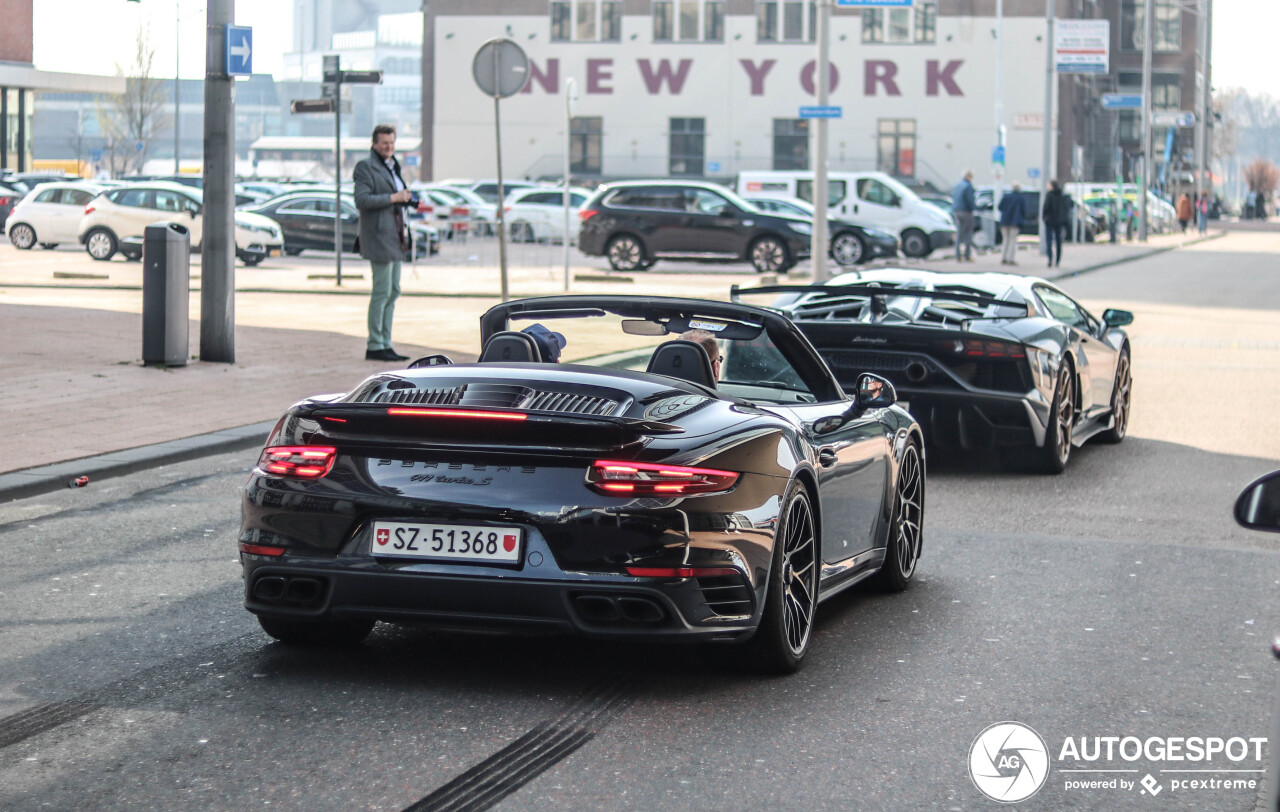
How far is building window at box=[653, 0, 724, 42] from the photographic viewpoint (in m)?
77.2

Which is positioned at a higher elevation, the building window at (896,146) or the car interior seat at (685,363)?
the building window at (896,146)

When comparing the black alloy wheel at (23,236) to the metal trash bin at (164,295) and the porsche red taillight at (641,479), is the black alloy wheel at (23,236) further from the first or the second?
the porsche red taillight at (641,479)


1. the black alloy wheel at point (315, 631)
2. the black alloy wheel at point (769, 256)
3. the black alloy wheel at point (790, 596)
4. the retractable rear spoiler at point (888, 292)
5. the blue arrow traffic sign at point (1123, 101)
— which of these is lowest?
the black alloy wheel at point (315, 631)

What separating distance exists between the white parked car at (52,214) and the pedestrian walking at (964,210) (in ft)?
58.2

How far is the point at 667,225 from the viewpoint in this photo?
3325 centimetres

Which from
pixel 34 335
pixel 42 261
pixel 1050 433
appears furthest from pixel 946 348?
pixel 42 261

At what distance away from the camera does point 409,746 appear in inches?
178

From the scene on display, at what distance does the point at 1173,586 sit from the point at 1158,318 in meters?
17.2

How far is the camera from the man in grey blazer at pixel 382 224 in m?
14.5

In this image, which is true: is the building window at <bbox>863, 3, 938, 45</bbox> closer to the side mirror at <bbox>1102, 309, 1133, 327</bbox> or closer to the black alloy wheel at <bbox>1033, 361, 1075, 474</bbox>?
the side mirror at <bbox>1102, 309, 1133, 327</bbox>

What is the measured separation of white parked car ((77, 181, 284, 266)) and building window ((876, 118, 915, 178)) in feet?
154

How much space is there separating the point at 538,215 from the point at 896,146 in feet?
115

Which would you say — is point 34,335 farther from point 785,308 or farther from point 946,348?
point 946,348

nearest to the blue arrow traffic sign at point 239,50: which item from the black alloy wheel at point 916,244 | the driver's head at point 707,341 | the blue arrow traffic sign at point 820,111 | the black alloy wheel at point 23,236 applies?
the driver's head at point 707,341
